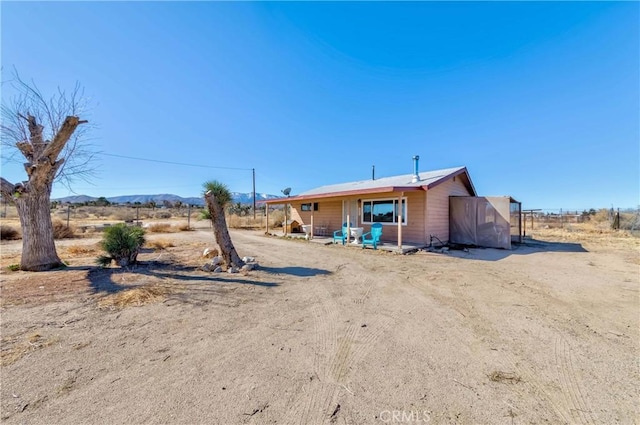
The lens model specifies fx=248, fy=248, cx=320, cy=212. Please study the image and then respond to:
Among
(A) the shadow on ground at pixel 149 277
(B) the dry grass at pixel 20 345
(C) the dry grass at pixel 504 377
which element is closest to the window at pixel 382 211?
(A) the shadow on ground at pixel 149 277

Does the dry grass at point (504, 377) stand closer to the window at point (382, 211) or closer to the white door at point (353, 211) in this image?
the window at point (382, 211)

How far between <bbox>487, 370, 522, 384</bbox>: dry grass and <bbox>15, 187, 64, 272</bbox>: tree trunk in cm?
873

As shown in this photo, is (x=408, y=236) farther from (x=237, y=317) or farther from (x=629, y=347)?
(x=237, y=317)

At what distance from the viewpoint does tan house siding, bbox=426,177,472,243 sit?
1017 centimetres

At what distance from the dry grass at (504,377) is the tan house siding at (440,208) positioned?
27.2ft

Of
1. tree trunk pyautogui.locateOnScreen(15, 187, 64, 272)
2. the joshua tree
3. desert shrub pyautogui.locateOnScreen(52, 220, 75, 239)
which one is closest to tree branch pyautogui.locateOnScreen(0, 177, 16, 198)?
tree trunk pyautogui.locateOnScreen(15, 187, 64, 272)

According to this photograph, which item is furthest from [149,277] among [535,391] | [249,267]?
[535,391]

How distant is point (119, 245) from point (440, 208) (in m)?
11.3

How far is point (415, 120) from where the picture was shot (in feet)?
51.9

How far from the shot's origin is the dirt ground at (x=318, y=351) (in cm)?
174

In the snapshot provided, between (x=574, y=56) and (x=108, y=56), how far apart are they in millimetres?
16793

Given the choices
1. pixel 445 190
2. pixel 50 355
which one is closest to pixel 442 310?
pixel 50 355

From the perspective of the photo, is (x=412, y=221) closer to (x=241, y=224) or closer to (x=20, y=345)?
(x=20, y=345)

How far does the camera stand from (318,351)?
252 centimetres
